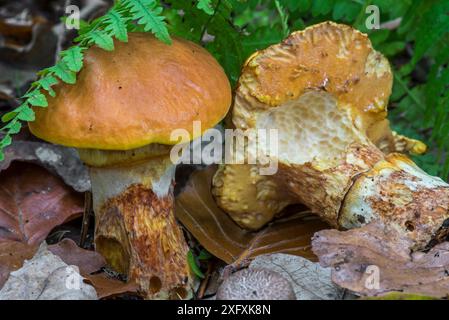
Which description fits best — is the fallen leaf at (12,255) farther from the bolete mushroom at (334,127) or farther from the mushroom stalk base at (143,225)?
the bolete mushroom at (334,127)

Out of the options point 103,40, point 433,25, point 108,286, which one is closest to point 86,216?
point 108,286

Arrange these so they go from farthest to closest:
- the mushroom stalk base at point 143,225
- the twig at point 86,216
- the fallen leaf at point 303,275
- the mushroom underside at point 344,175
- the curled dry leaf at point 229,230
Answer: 1. the twig at point 86,216
2. the curled dry leaf at point 229,230
3. the mushroom stalk base at point 143,225
4. the mushroom underside at point 344,175
5. the fallen leaf at point 303,275

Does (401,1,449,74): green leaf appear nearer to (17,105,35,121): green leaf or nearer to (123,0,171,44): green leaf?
(123,0,171,44): green leaf

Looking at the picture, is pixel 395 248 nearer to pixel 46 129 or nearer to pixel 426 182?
pixel 426 182

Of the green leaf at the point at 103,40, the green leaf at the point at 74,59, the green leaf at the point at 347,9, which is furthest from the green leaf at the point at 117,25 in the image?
the green leaf at the point at 347,9

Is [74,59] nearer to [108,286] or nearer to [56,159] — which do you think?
[108,286]

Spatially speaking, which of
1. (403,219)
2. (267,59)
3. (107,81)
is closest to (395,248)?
(403,219)
